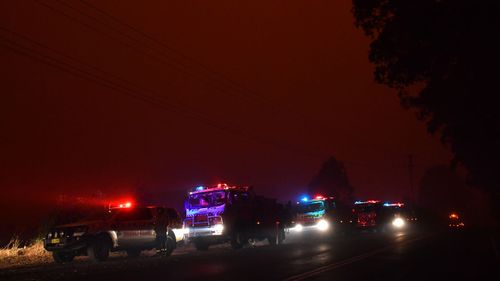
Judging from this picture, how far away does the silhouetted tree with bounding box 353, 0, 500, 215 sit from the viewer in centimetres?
1845

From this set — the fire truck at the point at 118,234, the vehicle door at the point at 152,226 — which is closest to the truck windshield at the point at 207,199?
the fire truck at the point at 118,234

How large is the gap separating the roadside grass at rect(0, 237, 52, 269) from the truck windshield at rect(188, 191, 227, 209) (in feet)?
21.5

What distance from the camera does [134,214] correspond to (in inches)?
904

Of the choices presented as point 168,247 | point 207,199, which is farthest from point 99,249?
point 207,199

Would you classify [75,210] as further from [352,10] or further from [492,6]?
[492,6]

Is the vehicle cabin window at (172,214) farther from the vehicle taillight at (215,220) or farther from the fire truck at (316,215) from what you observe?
the fire truck at (316,215)

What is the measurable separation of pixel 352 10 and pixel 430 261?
893cm

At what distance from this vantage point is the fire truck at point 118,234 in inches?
817

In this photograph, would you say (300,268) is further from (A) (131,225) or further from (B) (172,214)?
(B) (172,214)

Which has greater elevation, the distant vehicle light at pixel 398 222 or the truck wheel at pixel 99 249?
the distant vehicle light at pixel 398 222

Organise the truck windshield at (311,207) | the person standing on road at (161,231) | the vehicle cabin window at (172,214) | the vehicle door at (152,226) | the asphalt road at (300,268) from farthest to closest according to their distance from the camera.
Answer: the truck windshield at (311,207)
the vehicle cabin window at (172,214)
the person standing on road at (161,231)
the vehicle door at (152,226)
the asphalt road at (300,268)

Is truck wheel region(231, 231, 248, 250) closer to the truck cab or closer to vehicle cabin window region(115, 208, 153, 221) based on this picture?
vehicle cabin window region(115, 208, 153, 221)

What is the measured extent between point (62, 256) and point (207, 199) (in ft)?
24.9

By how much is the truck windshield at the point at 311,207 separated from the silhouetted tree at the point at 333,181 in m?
58.0
